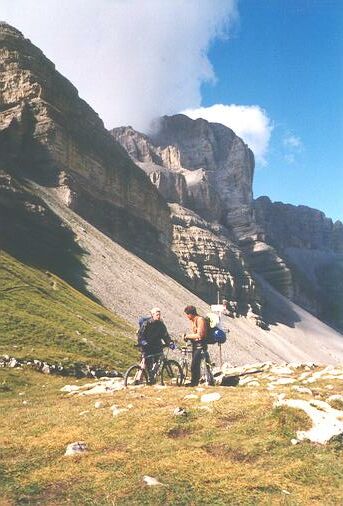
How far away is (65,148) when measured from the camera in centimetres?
12600

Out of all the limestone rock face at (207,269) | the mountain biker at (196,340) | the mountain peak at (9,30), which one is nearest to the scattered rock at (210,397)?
the mountain biker at (196,340)

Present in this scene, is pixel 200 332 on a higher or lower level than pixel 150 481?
higher

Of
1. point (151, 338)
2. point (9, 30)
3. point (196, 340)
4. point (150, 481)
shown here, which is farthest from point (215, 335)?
point (9, 30)

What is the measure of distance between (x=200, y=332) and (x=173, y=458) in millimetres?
9271

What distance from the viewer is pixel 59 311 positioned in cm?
5262

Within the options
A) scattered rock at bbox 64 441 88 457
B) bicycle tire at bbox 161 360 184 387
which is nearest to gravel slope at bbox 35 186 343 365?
bicycle tire at bbox 161 360 184 387

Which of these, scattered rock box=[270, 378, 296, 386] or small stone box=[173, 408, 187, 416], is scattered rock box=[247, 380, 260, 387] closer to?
scattered rock box=[270, 378, 296, 386]

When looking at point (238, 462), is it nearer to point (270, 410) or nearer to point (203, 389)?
point (270, 410)

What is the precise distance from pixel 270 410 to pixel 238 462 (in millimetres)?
2390

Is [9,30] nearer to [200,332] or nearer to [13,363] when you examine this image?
[13,363]

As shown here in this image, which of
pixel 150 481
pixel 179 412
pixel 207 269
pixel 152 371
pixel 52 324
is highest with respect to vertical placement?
pixel 207 269

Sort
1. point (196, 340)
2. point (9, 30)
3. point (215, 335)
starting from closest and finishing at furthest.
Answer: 1. point (196, 340)
2. point (215, 335)
3. point (9, 30)

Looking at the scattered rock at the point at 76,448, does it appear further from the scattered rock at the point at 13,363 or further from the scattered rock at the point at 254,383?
the scattered rock at the point at 13,363

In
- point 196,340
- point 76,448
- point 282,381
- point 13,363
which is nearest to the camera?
point 76,448
